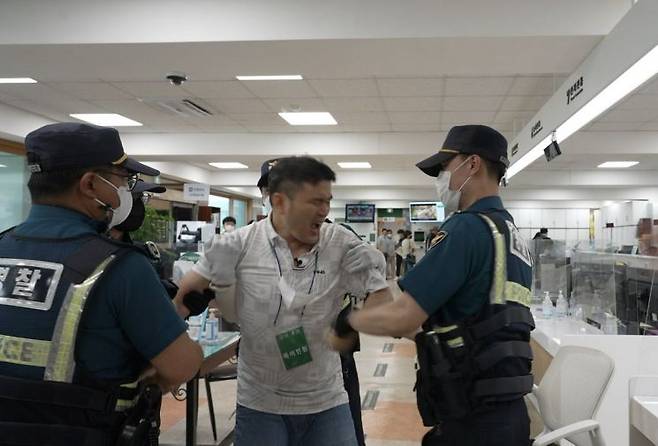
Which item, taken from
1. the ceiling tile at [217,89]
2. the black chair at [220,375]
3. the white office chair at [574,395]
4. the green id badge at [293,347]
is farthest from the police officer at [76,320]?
the ceiling tile at [217,89]

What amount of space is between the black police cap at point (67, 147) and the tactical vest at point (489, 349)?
3.54ft

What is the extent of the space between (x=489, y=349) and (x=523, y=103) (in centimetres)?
624

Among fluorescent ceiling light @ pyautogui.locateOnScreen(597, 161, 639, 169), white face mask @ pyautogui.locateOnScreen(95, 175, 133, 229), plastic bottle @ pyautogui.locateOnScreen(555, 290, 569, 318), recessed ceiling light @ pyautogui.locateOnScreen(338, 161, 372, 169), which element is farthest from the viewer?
recessed ceiling light @ pyautogui.locateOnScreen(338, 161, 372, 169)

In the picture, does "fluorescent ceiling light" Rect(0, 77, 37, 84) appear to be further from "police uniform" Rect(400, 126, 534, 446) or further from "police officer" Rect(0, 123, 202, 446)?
"police uniform" Rect(400, 126, 534, 446)

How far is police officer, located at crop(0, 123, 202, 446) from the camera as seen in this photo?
1177 millimetres

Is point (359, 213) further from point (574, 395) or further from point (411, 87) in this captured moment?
point (574, 395)

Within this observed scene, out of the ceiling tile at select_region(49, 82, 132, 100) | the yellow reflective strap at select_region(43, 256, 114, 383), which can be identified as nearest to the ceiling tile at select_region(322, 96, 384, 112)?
the ceiling tile at select_region(49, 82, 132, 100)

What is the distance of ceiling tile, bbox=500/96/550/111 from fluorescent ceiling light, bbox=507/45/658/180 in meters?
1.26

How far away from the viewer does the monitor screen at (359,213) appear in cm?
2095

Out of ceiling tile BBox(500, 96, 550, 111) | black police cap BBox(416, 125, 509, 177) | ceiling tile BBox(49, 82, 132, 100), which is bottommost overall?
black police cap BBox(416, 125, 509, 177)

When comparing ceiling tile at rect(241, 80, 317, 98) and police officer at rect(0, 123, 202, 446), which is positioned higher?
ceiling tile at rect(241, 80, 317, 98)

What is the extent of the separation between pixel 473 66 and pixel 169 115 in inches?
196

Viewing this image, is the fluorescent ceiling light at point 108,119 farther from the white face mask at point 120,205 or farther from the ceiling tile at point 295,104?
the white face mask at point 120,205

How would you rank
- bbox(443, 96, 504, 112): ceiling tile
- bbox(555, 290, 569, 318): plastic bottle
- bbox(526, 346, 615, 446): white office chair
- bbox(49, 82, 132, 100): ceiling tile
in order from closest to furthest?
bbox(526, 346, 615, 446): white office chair
bbox(555, 290, 569, 318): plastic bottle
bbox(49, 82, 132, 100): ceiling tile
bbox(443, 96, 504, 112): ceiling tile
